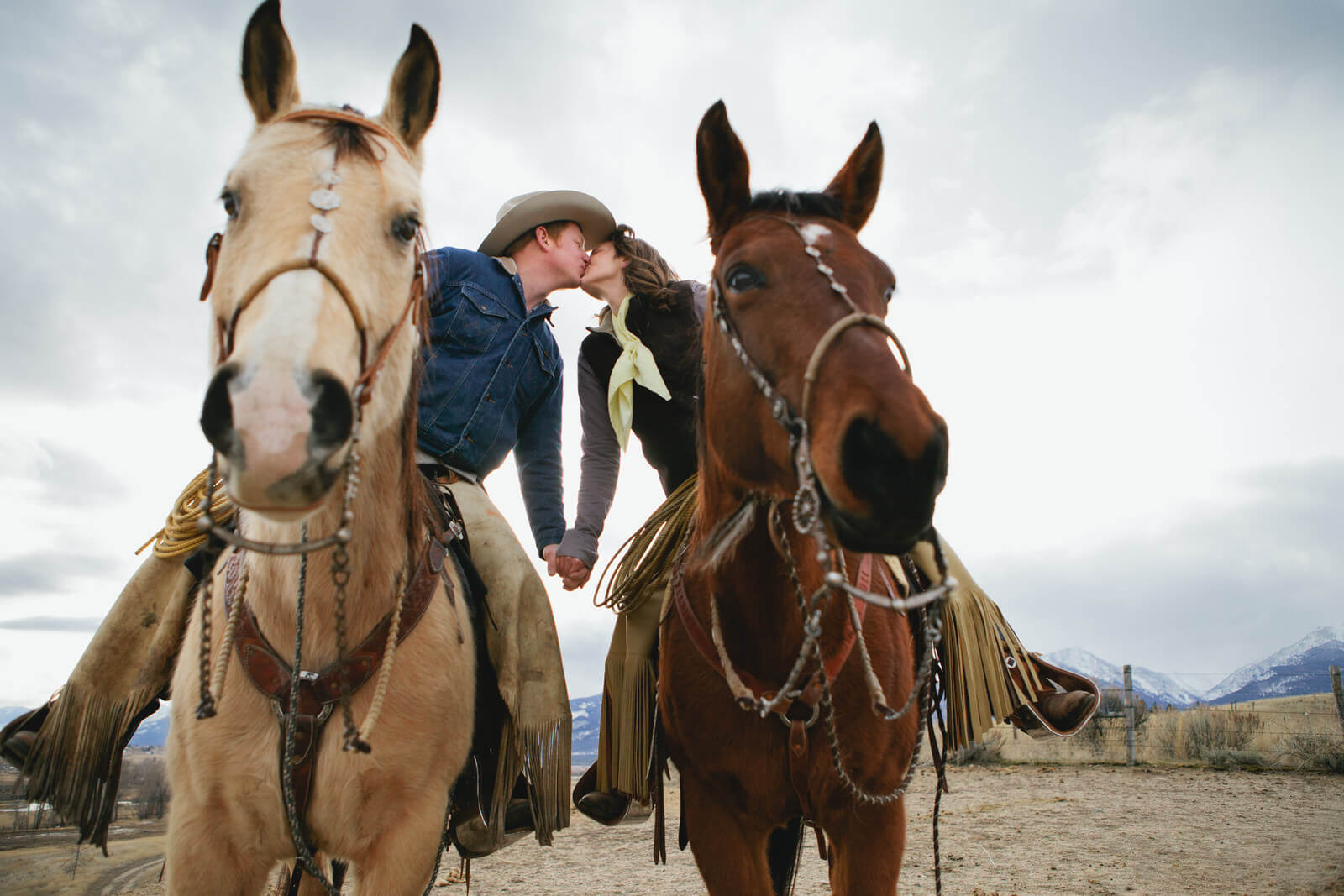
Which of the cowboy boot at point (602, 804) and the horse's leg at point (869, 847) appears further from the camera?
the cowboy boot at point (602, 804)

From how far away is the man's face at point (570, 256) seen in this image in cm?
391

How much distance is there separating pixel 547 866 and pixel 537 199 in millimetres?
6510

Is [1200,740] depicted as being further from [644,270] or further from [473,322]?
[473,322]

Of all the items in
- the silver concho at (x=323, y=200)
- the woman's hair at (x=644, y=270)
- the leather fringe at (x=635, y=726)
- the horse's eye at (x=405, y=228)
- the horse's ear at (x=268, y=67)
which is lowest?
the leather fringe at (x=635, y=726)

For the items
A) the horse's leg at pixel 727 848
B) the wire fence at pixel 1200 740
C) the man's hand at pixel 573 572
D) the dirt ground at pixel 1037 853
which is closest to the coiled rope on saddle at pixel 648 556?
the man's hand at pixel 573 572

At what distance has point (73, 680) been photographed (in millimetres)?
2436

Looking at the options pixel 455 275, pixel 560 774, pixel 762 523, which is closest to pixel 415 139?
pixel 455 275

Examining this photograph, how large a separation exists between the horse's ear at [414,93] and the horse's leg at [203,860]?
6.73 ft

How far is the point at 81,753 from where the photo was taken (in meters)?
2.41

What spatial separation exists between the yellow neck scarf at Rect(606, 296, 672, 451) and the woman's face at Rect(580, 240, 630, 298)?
424 mm

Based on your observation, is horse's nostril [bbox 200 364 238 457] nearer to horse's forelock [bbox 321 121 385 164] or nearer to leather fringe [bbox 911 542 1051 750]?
horse's forelock [bbox 321 121 385 164]

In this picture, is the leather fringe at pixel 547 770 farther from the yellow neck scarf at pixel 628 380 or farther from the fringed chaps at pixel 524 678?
the yellow neck scarf at pixel 628 380

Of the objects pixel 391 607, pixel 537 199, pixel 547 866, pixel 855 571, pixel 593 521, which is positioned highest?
pixel 537 199

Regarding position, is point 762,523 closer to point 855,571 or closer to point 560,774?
point 855,571
